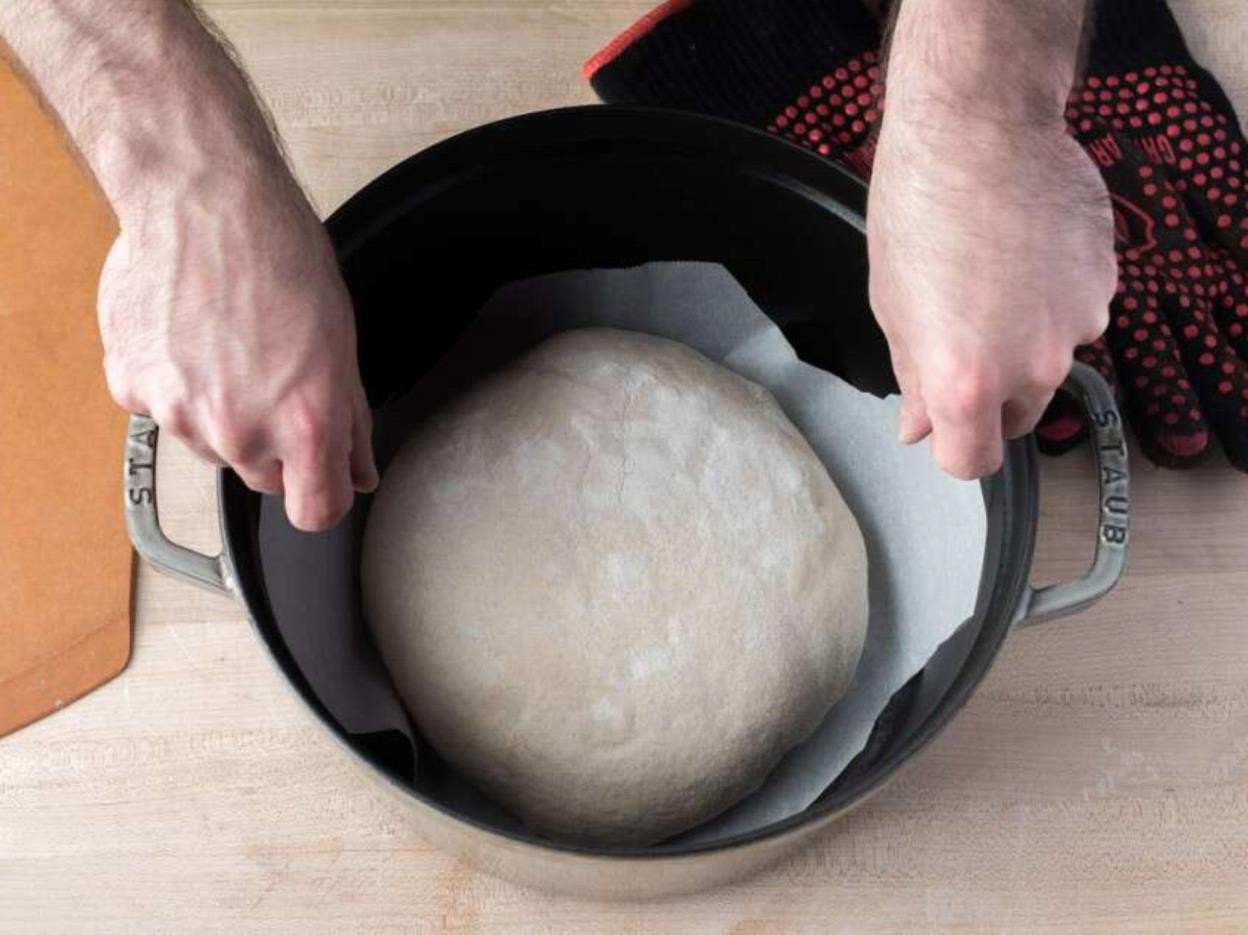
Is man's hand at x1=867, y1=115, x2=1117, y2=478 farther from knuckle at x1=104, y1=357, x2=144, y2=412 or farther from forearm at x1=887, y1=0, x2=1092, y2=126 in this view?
knuckle at x1=104, y1=357, x2=144, y2=412

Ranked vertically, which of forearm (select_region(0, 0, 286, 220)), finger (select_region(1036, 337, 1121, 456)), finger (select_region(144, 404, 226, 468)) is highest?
forearm (select_region(0, 0, 286, 220))

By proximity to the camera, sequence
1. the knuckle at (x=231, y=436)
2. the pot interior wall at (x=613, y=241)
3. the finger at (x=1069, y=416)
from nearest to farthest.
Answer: the knuckle at (x=231, y=436) → the pot interior wall at (x=613, y=241) → the finger at (x=1069, y=416)

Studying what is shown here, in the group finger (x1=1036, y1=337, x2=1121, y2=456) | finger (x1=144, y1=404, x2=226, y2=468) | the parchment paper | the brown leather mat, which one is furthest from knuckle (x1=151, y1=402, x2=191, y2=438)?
finger (x1=1036, y1=337, x2=1121, y2=456)

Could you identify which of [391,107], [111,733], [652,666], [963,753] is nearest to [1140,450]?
[963,753]

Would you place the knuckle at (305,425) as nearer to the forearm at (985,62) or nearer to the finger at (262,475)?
the finger at (262,475)

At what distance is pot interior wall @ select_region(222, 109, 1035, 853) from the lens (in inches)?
25.5

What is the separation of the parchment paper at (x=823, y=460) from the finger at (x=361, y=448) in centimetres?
11

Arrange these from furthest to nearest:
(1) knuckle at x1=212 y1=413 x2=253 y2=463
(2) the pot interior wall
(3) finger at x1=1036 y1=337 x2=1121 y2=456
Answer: (3) finger at x1=1036 y1=337 x2=1121 y2=456 < (2) the pot interior wall < (1) knuckle at x1=212 y1=413 x2=253 y2=463

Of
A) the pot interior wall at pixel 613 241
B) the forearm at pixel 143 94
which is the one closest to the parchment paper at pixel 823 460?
the pot interior wall at pixel 613 241

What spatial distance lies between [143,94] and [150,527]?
19 centimetres

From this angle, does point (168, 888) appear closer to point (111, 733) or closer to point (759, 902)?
point (111, 733)

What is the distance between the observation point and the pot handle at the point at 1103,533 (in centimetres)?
56

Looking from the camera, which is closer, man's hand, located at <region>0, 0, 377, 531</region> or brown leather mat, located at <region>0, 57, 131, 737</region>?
man's hand, located at <region>0, 0, 377, 531</region>

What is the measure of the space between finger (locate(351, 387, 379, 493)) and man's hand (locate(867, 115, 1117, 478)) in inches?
9.5
